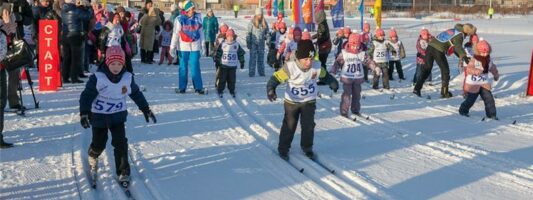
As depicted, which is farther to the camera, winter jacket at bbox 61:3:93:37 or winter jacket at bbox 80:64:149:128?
winter jacket at bbox 61:3:93:37

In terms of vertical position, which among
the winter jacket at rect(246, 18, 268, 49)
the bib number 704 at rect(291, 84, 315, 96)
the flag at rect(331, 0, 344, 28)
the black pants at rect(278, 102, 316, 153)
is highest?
the flag at rect(331, 0, 344, 28)

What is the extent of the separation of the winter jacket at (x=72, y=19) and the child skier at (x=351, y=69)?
221 inches

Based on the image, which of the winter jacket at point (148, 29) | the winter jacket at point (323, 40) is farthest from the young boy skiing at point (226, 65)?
the winter jacket at point (148, 29)

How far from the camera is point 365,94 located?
12930 mm

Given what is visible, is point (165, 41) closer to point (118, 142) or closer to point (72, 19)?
point (72, 19)

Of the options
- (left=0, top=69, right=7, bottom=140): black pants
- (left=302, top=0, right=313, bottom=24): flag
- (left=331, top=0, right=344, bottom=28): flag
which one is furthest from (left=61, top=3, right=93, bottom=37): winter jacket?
(left=331, top=0, right=344, bottom=28): flag

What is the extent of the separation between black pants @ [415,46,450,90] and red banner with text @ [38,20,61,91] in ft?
24.0

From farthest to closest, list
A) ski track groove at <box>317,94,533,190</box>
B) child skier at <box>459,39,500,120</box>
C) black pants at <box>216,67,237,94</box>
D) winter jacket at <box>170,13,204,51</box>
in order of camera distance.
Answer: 1. black pants at <box>216,67,237,94</box>
2. winter jacket at <box>170,13,204,51</box>
3. child skier at <box>459,39,500,120</box>
4. ski track groove at <box>317,94,533,190</box>

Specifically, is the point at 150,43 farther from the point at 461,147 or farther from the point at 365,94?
the point at 461,147

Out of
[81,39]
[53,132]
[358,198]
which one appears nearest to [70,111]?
[53,132]

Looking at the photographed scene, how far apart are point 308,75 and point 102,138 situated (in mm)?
2587

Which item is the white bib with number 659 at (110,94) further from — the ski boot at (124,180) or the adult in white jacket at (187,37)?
the adult in white jacket at (187,37)

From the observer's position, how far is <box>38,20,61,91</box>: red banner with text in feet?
36.9

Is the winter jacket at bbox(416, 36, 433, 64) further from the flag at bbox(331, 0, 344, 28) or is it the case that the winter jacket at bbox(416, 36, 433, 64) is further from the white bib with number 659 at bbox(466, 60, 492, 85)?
the flag at bbox(331, 0, 344, 28)
